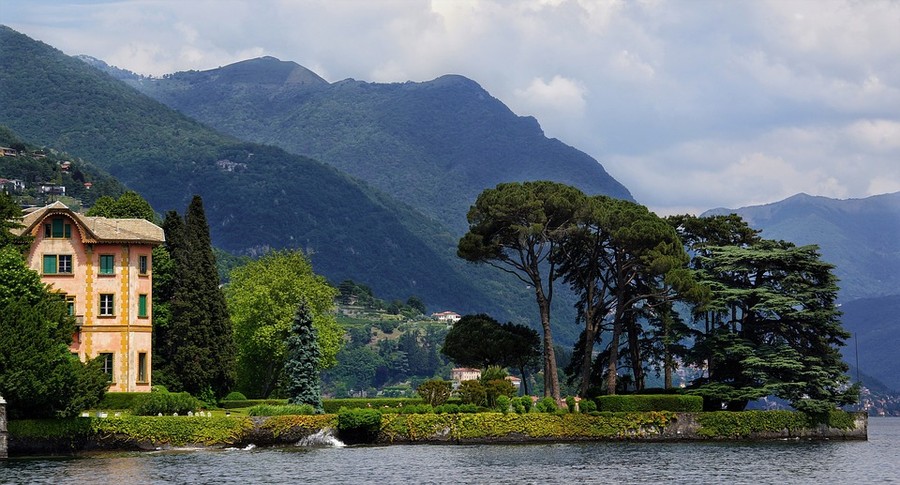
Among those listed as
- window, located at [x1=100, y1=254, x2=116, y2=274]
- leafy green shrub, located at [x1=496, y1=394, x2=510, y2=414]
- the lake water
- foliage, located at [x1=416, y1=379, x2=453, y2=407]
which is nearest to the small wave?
the lake water

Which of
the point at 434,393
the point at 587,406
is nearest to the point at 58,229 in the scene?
the point at 434,393

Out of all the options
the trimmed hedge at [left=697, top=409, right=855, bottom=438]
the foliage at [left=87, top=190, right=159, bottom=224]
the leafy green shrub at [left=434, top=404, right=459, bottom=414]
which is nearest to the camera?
the leafy green shrub at [left=434, top=404, right=459, bottom=414]

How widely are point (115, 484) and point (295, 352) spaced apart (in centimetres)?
3302

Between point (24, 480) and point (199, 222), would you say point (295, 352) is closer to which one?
point (199, 222)

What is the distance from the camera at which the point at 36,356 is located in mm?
66938

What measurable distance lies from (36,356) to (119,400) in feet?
34.6

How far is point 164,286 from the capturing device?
8838cm

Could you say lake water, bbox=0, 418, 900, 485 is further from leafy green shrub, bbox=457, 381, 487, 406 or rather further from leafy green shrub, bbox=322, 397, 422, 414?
leafy green shrub, bbox=322, 397, 422, 414

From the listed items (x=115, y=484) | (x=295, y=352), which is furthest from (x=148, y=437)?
(x=115, y=484)

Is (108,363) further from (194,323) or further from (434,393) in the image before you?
(434,393)

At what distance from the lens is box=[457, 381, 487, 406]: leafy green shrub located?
3270 inches

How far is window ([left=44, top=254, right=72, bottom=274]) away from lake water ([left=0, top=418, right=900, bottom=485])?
1647cm

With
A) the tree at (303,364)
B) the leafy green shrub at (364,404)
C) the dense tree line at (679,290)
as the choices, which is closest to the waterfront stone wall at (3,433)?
the tree at (303,364)

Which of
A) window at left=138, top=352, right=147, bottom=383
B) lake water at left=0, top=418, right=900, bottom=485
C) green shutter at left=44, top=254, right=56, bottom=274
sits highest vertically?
green shutter at left=44, top=254, right=56, bottom=274
